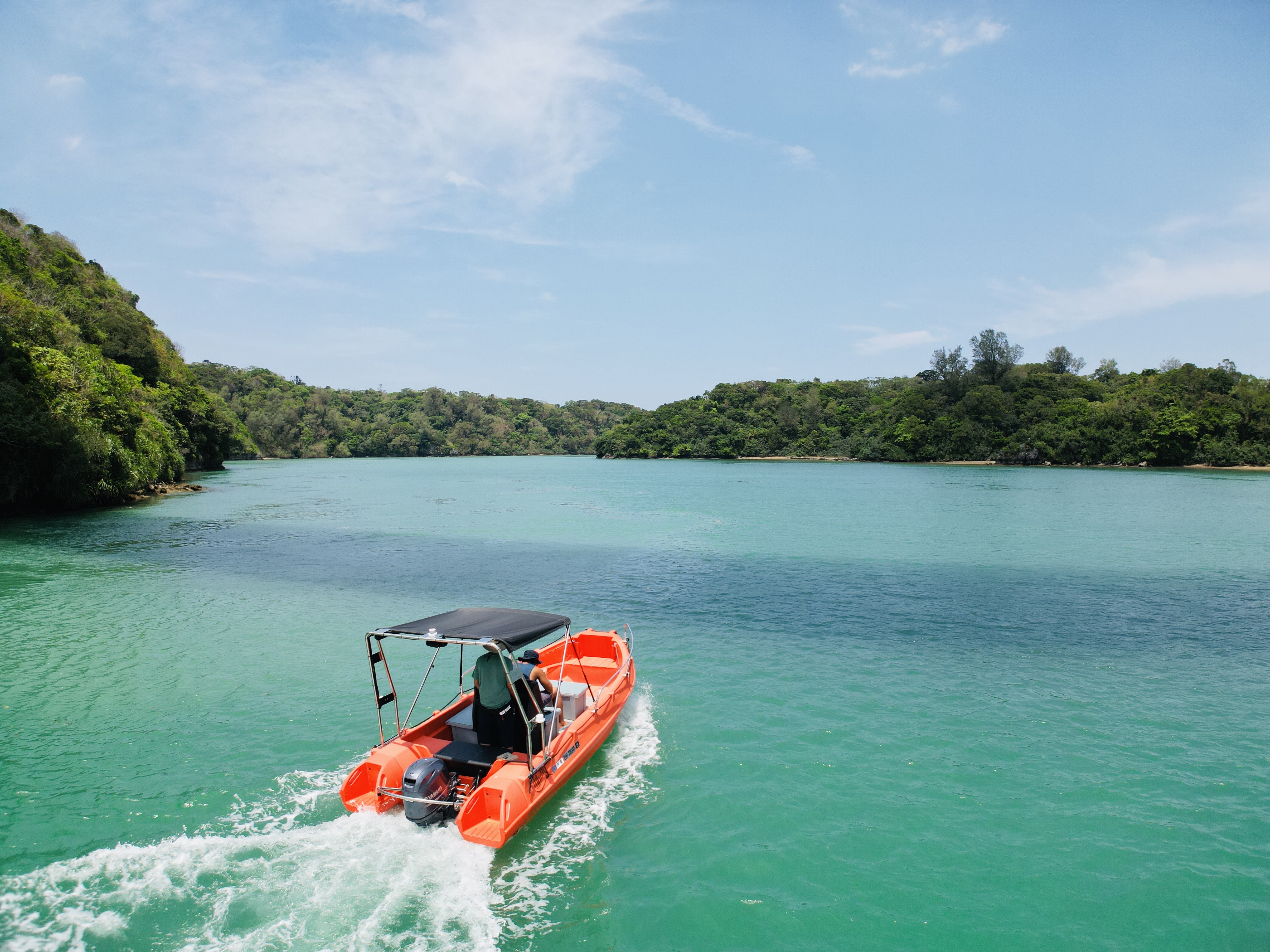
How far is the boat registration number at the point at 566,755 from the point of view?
8.41 metres

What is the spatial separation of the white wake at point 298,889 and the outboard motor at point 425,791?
7.0 inches

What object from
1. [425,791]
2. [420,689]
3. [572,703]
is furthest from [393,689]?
[572,703]

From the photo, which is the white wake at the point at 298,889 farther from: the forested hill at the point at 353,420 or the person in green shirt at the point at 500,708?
the forested hill at the point at 353,420

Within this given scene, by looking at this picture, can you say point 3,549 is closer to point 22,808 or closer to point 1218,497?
point 22,808

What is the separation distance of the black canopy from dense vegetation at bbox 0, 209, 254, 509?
1201 inches

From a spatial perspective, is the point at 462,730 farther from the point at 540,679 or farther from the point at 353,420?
the point at 353,420

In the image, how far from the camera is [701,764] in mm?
9969

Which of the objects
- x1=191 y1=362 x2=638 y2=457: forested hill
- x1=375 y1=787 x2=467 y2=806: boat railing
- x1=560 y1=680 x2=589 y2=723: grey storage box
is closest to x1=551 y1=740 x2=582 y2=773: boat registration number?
x1=560 y1=680 x2=589 y2=723: grey storage box

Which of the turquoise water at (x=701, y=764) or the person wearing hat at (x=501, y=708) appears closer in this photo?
the turquoise water at (x=701, y=764)

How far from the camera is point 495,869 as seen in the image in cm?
740

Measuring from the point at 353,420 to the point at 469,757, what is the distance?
175 m

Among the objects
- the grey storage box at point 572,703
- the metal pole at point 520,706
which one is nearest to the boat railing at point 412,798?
the metal pole at point 520,706

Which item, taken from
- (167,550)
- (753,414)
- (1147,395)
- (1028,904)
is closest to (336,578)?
(167,550)

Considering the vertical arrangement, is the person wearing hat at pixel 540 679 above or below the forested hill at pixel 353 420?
below
